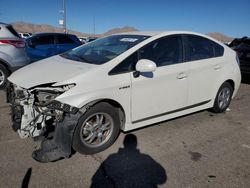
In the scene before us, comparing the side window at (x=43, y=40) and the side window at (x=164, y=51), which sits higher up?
the side window at (x=164, y=51)

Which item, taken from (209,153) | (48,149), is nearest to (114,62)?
(48,149)

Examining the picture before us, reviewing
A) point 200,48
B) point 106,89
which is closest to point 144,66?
point 106,89

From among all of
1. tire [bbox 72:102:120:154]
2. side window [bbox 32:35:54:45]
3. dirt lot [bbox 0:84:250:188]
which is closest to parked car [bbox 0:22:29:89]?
dirt lot [bbox 0:84:250:188]

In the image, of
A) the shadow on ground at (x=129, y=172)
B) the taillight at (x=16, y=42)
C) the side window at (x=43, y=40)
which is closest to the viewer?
the shadow on ground at (x=129, y=172)

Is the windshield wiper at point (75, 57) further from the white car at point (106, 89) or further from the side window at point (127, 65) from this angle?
the side window at point (127, 65)

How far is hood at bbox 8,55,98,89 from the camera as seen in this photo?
3.32 meters

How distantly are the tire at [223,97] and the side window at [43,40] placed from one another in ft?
27.3

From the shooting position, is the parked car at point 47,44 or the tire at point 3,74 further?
the parked car at point 47,44

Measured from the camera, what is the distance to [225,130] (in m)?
4.61

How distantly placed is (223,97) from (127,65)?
267cm

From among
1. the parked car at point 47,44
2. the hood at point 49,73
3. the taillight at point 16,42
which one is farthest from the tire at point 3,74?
the parked car at point 47,44

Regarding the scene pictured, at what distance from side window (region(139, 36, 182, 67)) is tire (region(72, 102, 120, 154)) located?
1008 millimetres

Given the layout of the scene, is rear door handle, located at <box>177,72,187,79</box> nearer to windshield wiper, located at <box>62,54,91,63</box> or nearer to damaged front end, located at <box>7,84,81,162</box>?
windshield wiper, located at <box>62,54,91,63</box>

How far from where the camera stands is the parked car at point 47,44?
35.5 ft
